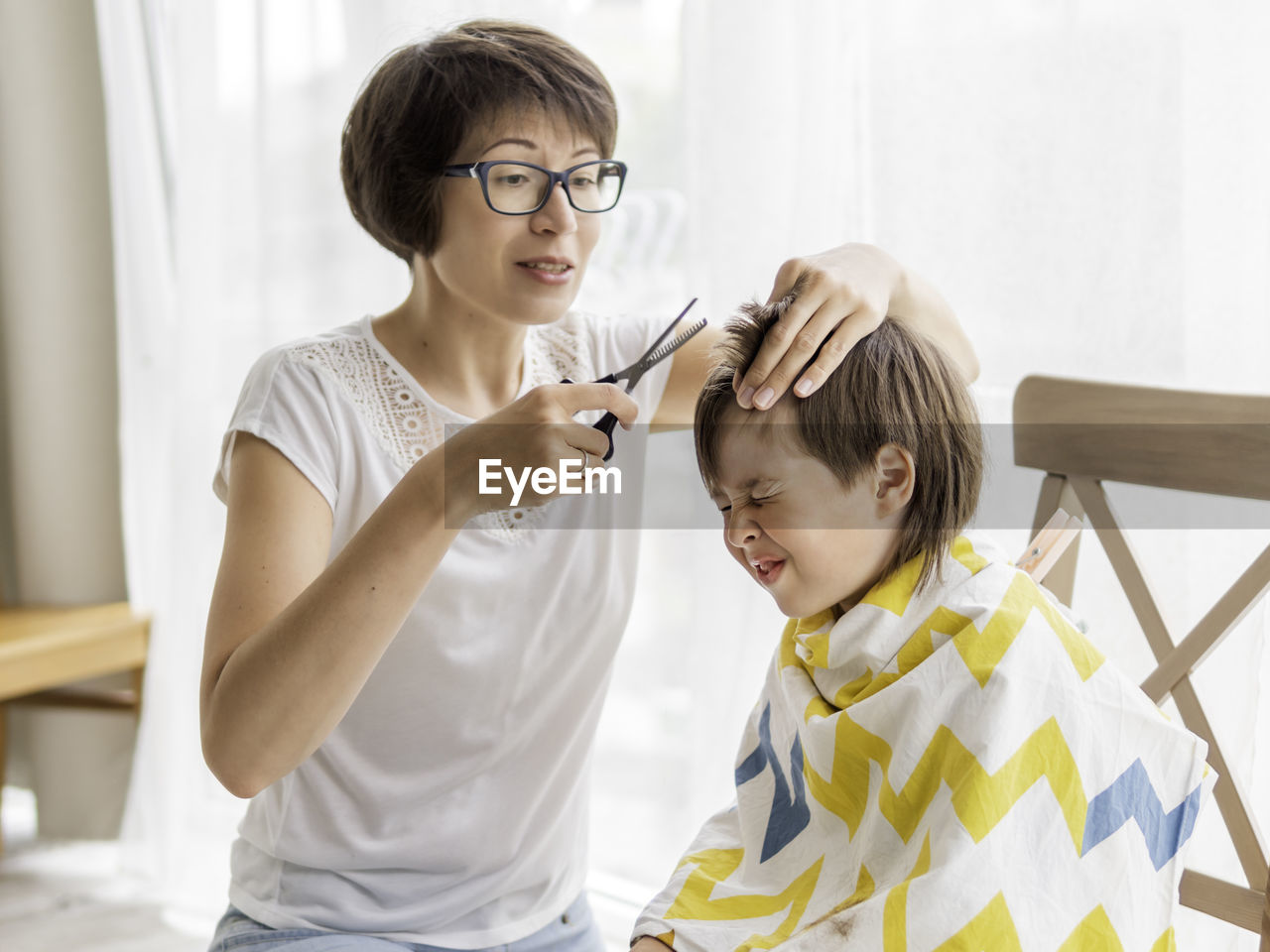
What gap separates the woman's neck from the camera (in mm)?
1249

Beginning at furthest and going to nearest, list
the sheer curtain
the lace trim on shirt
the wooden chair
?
1. the wooden chair
2. the sheer curtain
3. the lace trim on shirt

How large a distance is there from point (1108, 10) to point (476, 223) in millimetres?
782

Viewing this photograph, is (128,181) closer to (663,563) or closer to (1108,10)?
(663,563)

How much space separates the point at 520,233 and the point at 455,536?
31 cm

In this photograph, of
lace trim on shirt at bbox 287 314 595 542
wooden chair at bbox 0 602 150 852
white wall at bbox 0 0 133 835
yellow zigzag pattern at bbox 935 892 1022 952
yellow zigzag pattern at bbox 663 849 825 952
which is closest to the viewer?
yellow zigzag pattern at bbox 935 892 1022 952

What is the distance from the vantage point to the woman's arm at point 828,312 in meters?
0.97

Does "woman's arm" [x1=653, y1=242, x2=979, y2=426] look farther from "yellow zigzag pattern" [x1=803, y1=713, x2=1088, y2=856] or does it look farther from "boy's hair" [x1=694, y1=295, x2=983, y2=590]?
"yellow zigzag pattern" [x1=803, y1=713, x2=1088, y2=856]

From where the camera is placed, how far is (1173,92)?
4.17 feet

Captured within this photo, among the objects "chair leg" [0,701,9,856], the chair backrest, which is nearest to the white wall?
"chair leg" [0,701,9,856]

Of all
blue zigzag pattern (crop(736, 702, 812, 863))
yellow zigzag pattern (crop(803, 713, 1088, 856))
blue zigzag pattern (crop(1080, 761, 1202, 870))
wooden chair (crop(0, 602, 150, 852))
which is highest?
yellow zigzag pattern (crop(803, 713, 1088, 856))

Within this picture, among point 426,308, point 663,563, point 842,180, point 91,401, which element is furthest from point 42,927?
point 842,180

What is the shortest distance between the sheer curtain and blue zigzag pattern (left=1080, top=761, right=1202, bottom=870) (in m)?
0.41

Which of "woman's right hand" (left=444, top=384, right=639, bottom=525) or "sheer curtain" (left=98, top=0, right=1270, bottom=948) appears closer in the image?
"woman's right hand" (left=444, top=384, right=639, bottom=525)

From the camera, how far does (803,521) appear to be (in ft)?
3.26
